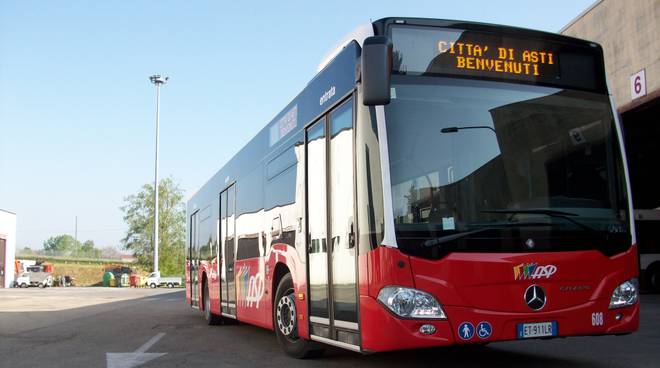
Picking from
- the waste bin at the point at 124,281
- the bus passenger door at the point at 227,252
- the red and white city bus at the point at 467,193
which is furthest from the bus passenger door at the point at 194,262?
the waste bin at the point at 124,281

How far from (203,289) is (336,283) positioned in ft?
28.5

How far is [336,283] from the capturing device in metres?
6.19

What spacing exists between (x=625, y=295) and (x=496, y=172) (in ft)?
5.44

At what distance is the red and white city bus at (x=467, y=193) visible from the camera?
5.34 m

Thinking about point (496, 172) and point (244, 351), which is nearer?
point (496, 172)

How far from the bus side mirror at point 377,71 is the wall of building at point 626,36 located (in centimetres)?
1625

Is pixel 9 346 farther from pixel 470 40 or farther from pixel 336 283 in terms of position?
pixel 470 40

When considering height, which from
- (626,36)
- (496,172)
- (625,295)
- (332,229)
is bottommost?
(625,295)

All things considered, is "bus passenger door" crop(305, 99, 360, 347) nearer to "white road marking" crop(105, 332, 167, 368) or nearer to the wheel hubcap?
the wheel hubcap

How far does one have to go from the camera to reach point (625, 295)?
19.3 ft

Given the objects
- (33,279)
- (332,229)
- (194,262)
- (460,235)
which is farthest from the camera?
(33,279)

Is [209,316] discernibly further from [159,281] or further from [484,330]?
[159,281]

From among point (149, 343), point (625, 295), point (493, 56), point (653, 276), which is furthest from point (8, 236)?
point (625, 295)

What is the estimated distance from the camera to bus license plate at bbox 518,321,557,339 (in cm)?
545
